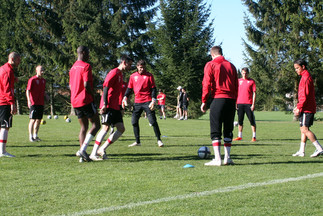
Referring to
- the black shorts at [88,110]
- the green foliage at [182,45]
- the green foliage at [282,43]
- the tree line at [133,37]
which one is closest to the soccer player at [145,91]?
the black shorts at [88,110]

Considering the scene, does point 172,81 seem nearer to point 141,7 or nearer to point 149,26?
point 149,26

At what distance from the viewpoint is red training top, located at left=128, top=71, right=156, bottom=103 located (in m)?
10.8

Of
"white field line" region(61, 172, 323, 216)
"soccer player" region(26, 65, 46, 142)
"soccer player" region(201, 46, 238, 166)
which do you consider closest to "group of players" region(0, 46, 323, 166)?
"soccer player" region(201, 46, 238, 166)

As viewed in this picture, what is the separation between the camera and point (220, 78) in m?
7.05

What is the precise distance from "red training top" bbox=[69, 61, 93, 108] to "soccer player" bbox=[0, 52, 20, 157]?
5.10 feet

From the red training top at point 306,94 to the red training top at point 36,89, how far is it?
738 cm

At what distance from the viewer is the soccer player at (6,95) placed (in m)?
8.13

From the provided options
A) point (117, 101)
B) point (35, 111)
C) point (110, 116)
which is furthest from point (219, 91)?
point (35, 111)

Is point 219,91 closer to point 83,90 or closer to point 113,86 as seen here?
point 113,86

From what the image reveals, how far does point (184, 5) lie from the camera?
120 feet

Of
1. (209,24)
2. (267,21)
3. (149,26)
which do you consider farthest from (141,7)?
(267,21)

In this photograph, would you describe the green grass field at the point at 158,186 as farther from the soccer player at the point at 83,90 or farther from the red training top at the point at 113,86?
the red training top at the point at 113,86

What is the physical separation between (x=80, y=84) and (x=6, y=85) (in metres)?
1.81

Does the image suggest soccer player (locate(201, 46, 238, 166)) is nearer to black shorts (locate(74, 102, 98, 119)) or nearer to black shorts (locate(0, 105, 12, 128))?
black shorts (locate(74, 102, 98, 119))
